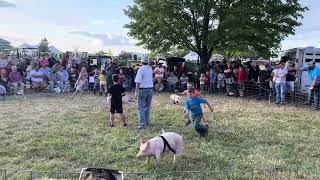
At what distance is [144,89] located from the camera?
1193 centimetres

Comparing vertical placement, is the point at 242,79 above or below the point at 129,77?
above

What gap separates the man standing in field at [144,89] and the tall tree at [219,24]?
41.4 ft

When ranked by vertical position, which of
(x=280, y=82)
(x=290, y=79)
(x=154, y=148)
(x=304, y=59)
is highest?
(x=304, y=59)

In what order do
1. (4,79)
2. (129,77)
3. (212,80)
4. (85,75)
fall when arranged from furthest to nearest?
1. (129,77)
2. (212,80)
3. (85,75)
4. (4,79)

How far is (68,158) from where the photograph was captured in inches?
334

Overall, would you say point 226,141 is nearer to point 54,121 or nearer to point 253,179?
point 253,179

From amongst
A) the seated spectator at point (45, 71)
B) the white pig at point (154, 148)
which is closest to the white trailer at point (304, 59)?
the seated spectator at point (45, 71)

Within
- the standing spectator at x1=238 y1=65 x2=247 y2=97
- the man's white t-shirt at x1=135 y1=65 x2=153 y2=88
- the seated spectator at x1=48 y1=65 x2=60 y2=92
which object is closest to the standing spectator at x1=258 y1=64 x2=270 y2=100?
the standing spectator at x1=238 y1=65 x2=247 y2=97

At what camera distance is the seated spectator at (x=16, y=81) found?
829 inches

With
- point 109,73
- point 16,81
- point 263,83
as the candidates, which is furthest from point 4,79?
point 263,83

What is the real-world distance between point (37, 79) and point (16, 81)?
1163 millimetres

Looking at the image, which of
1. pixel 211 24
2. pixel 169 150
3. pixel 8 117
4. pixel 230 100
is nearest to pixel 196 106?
pixel 169 150

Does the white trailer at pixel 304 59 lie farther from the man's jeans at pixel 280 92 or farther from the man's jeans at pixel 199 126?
the man's jeans at pixel 199 126

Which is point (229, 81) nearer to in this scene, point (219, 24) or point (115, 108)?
point (219, 24)
